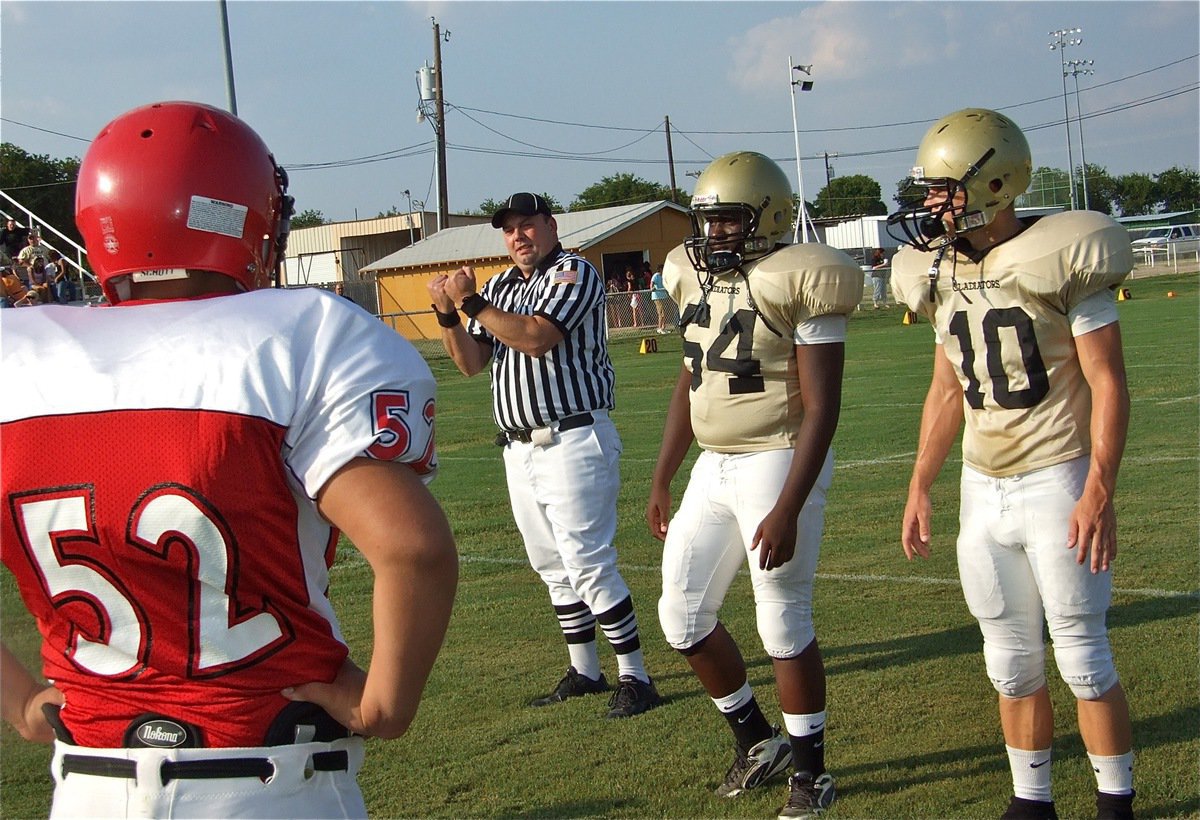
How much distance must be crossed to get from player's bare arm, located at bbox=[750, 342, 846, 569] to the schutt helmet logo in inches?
92.5

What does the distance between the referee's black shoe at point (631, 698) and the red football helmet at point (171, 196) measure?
3387 millimetres

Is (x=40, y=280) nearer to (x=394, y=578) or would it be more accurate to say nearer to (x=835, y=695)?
(x=835, y=695)

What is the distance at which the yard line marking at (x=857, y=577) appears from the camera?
227 inches

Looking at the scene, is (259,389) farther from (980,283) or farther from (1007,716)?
(1007,716)

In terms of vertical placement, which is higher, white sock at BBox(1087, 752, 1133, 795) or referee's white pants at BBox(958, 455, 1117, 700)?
referee's white pants at BBox(958, 455, 1117, 700)

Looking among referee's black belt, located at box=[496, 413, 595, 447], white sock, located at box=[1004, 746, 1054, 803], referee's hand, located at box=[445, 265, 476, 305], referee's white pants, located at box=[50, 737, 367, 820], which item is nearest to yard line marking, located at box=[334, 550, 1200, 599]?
referee's black belt, located at box=[496, 413, 595, 447]

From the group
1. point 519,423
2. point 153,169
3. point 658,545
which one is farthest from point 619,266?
point 153,169

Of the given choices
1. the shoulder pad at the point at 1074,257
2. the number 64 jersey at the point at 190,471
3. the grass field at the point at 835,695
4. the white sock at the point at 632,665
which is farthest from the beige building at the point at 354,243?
the number 64 jersey at the point at 190,471

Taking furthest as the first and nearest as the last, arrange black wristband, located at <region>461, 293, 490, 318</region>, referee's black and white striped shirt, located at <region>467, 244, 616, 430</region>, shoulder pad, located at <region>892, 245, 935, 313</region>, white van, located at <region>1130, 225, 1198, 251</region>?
white van, located at <region>1130, 225, 1198, 251</region> < referee's black and white striped shirt, located at <region>467, 244, 616, 430</region> < black wristband, located at <region>461, 293, 490, 318</region> < shoulder pad, located at <region>892, 245, 935, 313</region>

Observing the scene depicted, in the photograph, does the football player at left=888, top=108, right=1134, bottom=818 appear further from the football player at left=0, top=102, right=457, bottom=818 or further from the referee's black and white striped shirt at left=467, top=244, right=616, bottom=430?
the football player at left=0, top=102, right=457, bottom=818

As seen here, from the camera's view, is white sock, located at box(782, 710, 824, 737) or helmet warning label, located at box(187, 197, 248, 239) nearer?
helmet warning label, located at box(187, 197, 248, 239)

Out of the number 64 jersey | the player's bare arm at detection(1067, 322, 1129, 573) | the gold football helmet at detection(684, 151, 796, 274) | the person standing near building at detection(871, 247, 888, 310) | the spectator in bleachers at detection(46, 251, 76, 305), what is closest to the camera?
the number 64 jersey

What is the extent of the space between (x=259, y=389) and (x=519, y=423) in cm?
352

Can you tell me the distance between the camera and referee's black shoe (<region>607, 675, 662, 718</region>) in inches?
190
